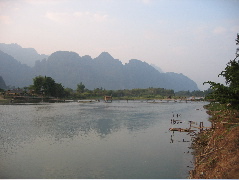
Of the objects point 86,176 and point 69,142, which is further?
point 69,142

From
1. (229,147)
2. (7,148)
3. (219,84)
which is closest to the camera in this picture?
(219,84)

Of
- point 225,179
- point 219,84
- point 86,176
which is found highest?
point 219,84

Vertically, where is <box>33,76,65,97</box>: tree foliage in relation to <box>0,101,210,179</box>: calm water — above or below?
above

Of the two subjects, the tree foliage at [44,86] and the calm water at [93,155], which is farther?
the tree foliage at [44,86]

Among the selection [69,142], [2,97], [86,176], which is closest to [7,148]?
[69,142]

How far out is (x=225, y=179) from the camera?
32.6 feet

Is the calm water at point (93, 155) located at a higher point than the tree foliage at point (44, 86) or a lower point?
lower

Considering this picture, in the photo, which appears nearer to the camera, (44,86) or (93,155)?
(93,155)

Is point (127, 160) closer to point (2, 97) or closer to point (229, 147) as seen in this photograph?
point (229, 147)

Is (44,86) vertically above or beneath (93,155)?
above

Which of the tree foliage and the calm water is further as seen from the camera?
the tree foliage

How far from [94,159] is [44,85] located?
92455 mm

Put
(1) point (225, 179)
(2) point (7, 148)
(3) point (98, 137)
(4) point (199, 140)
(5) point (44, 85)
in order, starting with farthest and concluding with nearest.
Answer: (5) point (44, 85) < (3) point (98, 137) < (4) point (199, 140) < (2) point (7, 148) < (1) point (225, 179)

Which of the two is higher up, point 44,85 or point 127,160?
point 44,85
